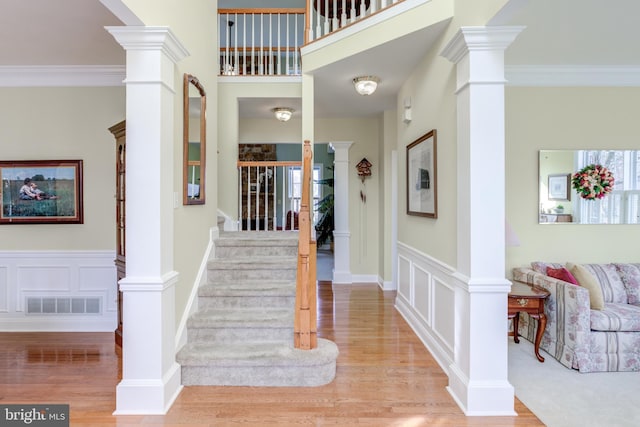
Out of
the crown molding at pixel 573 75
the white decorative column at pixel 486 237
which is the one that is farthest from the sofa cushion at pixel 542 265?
the crown molding at pixel 573 75

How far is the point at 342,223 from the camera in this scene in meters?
6.08

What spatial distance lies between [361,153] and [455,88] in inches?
137

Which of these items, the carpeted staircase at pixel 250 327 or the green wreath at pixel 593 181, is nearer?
the carpeted staircase at pixel 250 327

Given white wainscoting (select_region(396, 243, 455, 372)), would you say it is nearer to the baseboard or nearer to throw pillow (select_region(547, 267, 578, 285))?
throw pillow (select_region(547, 267, 578, 285))

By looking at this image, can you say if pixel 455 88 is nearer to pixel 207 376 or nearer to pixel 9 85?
pixel 207 376

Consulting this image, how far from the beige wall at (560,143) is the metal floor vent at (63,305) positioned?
4487mm

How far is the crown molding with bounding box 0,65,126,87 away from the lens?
383cm

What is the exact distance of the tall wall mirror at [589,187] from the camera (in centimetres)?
379

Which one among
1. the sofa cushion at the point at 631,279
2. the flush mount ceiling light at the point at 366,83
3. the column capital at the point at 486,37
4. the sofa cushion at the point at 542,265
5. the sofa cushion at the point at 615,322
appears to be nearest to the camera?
the column capital at the point at 486,37

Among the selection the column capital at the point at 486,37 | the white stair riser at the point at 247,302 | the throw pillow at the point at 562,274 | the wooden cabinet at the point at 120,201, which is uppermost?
the column capital at the point at 486,37

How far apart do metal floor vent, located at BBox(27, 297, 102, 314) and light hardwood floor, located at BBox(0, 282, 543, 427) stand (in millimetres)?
291

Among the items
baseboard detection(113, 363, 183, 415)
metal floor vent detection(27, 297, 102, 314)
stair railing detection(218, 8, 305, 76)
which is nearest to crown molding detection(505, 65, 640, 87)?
stair railing detection(218, 8, 305, 76)

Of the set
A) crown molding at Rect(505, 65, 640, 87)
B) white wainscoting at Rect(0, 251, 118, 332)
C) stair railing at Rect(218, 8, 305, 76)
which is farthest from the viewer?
stair railing at Rect(218, 8, 305, 76)

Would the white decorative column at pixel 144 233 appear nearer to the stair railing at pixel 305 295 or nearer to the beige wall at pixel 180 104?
the beige wall at pixel 180 104
